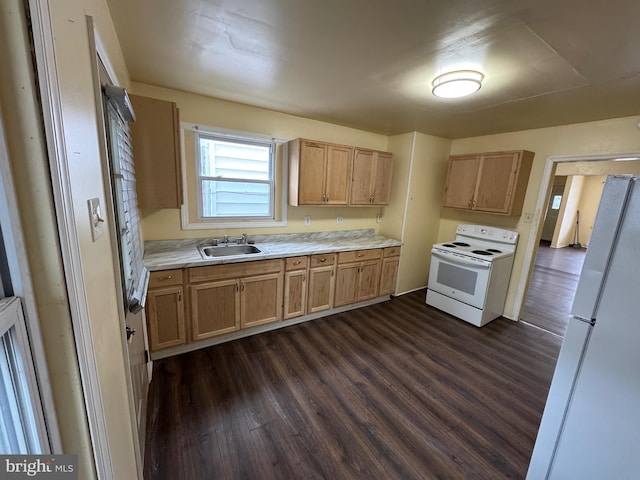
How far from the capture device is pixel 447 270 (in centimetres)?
343

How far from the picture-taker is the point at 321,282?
10.2 ft

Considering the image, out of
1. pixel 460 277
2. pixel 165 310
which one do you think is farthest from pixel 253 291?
pixel 460 277

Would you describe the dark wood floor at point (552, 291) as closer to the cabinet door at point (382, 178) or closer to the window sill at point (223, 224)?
the cabinet door at point (382, 178)

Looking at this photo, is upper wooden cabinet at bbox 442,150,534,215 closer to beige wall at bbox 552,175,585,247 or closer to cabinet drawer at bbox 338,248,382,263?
cabinet drawer at bbox 338,248,382,263

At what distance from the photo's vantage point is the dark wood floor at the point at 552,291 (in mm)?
3398

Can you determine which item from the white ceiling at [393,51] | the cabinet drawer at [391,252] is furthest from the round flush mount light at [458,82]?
the cabinet drawer at [391,252]

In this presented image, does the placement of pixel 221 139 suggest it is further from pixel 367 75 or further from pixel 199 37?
pixel 367 75

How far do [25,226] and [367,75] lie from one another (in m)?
2.12

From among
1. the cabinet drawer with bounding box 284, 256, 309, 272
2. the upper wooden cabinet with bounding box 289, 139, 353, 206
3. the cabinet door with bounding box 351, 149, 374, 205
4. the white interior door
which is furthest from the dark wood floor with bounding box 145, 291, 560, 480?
the white interior door

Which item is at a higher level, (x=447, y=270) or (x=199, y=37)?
(x=199, y=37)

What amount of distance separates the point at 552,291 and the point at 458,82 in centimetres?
439

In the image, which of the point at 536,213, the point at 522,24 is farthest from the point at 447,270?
the point at 522,24

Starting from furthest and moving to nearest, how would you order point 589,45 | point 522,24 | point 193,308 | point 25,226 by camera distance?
point 193,308 < point 589,45 < point 522,24 < point 25,226

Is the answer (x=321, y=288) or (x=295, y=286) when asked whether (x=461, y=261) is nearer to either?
(x=321, y=288)
